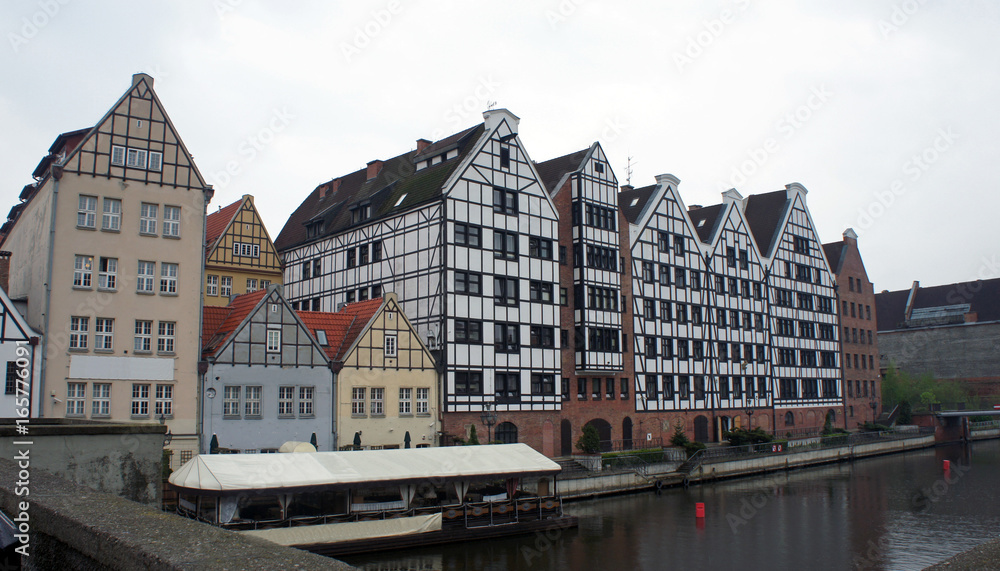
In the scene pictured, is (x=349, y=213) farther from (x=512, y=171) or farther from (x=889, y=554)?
(x=889, y=554)

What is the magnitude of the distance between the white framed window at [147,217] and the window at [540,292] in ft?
62.4

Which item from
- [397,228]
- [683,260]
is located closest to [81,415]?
[397,228]

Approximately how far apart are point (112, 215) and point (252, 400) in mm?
9135

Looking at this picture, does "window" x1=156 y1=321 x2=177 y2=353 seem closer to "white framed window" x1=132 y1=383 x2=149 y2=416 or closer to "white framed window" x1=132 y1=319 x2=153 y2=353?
"white framed window" x1=132 y1=319 x2=153 y2=353

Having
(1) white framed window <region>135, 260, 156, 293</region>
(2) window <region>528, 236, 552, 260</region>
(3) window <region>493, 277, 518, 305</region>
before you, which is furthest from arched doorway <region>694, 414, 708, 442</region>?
(1) white framed window <region>135, 260, 156, 293</region>

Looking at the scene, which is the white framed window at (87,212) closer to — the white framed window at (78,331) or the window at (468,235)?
the white framed window at (78,331)

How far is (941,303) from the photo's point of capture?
91500mm

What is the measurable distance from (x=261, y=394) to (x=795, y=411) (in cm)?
4633

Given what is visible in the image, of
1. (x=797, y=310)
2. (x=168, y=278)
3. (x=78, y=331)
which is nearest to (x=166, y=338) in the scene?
(x=168, y=278)

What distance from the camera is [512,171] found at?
42.0 m

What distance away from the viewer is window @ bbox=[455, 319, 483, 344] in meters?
38.4

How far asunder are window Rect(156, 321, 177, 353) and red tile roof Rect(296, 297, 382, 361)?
6159mm

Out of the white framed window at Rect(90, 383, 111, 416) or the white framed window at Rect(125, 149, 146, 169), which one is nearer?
the white framed window at Rect(90, 383, 111, 416)

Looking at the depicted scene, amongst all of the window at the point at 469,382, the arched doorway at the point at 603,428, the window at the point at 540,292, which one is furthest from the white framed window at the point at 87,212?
the arched doorway at the point at 603,428
